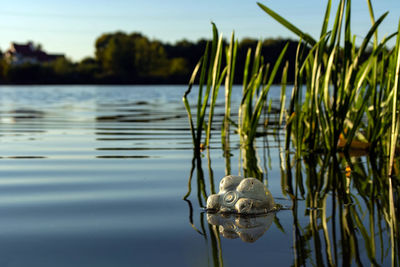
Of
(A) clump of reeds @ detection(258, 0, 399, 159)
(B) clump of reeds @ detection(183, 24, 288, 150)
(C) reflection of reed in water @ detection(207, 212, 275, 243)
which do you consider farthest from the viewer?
(B) clump of reeds @ detection(183, 24, 288, 150)

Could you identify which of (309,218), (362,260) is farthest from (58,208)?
(362,260)

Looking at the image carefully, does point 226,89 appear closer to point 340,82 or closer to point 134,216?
point 340,82

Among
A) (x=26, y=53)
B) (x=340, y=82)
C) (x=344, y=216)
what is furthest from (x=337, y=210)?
(x=26, y=53)

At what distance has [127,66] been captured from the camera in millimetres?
54656

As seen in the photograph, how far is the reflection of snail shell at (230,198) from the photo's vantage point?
1903 millimetres

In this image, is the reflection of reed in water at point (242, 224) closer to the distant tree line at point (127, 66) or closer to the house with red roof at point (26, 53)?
the distant tree line at point (127, 66)

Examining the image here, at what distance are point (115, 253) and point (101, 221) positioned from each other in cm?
38

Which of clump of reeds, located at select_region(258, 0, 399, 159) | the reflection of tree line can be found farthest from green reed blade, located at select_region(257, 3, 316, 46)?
the reflection of tree line

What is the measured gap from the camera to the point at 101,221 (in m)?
1.81

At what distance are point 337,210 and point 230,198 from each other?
0.41 meters

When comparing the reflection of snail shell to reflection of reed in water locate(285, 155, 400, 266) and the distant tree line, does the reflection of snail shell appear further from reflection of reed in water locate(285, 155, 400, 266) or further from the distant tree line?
the distant tree line

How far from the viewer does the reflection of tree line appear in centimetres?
142

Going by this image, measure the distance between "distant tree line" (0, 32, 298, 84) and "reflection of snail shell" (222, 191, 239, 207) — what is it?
3971 centimetres

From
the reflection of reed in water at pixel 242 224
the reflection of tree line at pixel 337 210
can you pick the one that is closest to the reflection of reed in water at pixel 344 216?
the reflection of tree line at pixel 337 210
